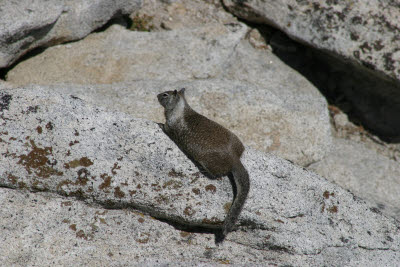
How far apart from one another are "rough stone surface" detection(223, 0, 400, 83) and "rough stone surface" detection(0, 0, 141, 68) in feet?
8.70

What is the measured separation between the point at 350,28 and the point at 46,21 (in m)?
4.55

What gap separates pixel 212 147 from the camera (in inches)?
176

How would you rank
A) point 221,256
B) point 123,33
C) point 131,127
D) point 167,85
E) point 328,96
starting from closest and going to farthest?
1. point 221,256
2. point 131,127
3. point 167,85
4. point 123,33
5. point 328,96

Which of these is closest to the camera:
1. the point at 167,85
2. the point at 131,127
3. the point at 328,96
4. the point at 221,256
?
the point at 221,256

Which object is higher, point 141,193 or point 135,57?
point 141,193

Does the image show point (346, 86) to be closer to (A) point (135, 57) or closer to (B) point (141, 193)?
(A) point (135, 57)

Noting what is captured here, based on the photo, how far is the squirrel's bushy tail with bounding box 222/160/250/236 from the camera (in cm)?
396

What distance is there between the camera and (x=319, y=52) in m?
7.25

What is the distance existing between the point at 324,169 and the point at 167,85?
8.52 ft

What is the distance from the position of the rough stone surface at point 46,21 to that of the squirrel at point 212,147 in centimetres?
239

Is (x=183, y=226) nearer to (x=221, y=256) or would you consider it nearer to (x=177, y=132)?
(x=221, y=256)

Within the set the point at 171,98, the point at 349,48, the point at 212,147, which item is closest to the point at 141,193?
the point at 212,147

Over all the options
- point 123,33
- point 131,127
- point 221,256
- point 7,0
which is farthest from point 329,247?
point 7,0

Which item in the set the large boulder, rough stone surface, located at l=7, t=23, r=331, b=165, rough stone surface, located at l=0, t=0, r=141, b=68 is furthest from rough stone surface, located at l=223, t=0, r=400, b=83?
rough stone surface, located at l=0, t=0, r=141, b=68
